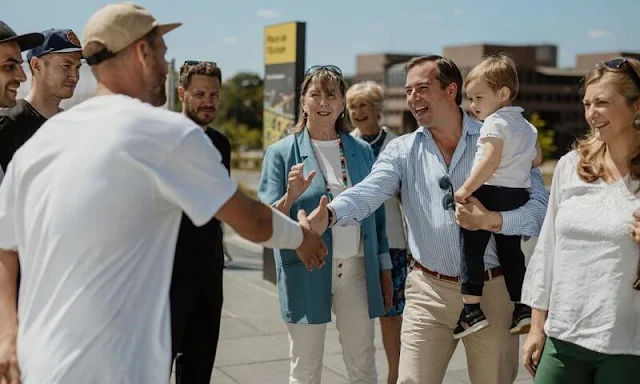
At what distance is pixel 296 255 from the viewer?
475 cm

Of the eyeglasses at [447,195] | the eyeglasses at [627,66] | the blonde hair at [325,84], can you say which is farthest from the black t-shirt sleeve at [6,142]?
the eyeglasses at [627,66]

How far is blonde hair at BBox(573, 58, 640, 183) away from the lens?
325 cm

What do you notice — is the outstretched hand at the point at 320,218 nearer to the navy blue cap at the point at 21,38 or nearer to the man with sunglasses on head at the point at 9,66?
the man with sunglasses on head at the point at 9,66

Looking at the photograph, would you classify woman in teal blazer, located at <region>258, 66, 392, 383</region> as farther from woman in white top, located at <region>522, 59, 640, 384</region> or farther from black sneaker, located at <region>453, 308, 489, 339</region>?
woman in white top, located at <region>522, 59, 640, 384</region>

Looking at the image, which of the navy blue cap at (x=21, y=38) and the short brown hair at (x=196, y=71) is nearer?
the navy blue cap at (x=21, y=38)

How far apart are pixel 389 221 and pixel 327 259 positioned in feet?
5.49

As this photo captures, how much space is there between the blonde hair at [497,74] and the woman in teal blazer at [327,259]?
91 cm

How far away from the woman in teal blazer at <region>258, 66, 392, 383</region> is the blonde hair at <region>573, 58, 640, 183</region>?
173 cm

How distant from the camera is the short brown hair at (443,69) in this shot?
4289 millimetres

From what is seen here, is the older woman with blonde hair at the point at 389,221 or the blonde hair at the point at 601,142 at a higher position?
the blonde hair at the point at 601,142

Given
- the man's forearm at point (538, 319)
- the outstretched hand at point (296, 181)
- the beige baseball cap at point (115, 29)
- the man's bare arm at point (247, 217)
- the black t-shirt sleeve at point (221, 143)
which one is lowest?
→ the man's forearm at point (538, 319)

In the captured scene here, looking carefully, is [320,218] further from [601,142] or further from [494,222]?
[601,142]

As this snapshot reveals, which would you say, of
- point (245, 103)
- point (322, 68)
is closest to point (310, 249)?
point (322, 68)

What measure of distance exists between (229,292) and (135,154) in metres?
7.37
